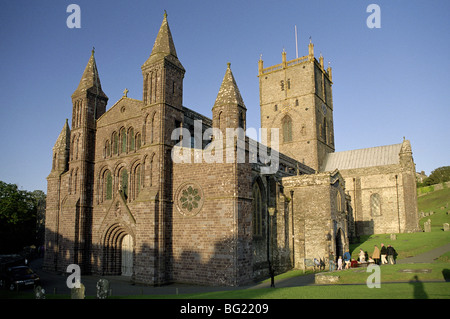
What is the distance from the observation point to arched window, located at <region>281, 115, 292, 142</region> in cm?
5431

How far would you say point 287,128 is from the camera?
54.8 m

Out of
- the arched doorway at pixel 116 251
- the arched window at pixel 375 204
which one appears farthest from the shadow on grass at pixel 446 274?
the arched window at pixel 375 204

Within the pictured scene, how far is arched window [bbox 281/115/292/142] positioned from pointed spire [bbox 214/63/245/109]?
32045 millimetres

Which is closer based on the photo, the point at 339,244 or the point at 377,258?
the point at 377,258

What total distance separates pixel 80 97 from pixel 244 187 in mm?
17148

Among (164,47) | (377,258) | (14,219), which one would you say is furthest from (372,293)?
(14,219)

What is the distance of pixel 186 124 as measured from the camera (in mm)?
26188

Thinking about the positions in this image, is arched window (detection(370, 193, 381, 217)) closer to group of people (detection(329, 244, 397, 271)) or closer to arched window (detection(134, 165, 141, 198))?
group of people (detection(329, 244, 397, 271))

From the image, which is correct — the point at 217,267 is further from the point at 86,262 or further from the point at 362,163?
the point at 362,163

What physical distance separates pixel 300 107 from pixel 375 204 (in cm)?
1785

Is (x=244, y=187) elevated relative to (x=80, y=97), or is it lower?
lower

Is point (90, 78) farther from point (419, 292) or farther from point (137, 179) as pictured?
point (419, 292)

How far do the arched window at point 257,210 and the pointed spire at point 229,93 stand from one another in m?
6.29
